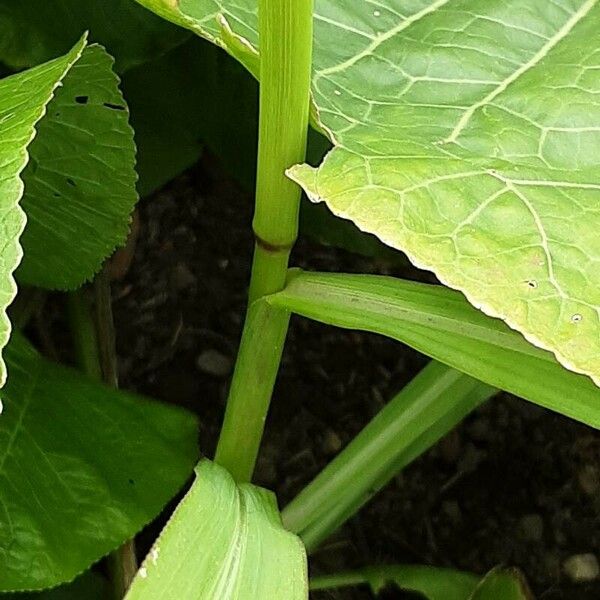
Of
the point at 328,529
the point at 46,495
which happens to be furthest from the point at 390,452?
the point at 46,495

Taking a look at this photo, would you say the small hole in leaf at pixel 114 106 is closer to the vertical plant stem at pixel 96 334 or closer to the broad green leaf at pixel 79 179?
the broad green leaf at pixel 79 179

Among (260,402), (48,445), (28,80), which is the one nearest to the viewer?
(28,80)

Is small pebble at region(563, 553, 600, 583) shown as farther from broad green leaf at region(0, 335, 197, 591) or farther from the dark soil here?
broad green leaf at region(0, 335, 197, 591)

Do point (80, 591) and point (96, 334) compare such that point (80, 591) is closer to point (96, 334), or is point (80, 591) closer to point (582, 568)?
point (96, 334)

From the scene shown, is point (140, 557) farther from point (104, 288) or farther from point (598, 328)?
point (598, 328)

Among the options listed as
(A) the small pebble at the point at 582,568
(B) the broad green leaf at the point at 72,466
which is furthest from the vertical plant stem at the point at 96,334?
(A) the small pebble at the point at 582,568

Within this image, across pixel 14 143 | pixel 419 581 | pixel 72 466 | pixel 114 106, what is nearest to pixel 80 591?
pixel 72 466
